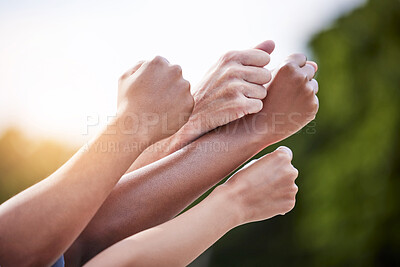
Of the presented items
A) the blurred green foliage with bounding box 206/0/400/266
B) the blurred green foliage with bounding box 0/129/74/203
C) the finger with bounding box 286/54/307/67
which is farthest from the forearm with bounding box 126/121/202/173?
the blurred green foliage with bounding box 0/129/74/203

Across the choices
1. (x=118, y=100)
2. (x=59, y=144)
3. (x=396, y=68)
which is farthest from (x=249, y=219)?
(x=59, y=144)

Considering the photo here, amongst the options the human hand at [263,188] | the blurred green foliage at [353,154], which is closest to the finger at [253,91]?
Result: the human hand at [263,188]

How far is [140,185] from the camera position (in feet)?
2.72

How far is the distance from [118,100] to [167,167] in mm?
140

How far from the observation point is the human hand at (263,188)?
0.82 meters

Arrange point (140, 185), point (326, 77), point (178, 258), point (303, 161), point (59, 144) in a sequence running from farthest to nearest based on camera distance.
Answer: point (59, 144), point (303, 161), point (326, 77), point (140, 185), point (178, 258)

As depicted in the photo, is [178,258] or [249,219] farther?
[249,219]

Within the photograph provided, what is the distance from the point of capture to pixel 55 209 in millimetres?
655

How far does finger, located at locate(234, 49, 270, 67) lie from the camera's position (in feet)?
2.98

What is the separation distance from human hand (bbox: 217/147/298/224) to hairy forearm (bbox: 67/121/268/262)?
1.5 inches

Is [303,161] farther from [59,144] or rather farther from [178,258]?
[178,258]

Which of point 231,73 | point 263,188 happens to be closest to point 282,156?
point 263,188

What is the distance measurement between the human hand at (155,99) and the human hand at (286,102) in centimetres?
16

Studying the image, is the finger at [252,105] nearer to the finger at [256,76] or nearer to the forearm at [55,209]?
the finger at [256,76]
